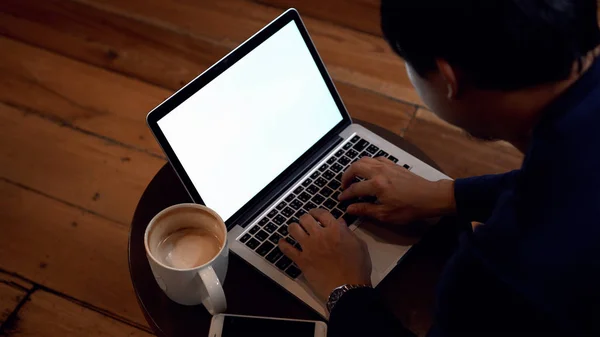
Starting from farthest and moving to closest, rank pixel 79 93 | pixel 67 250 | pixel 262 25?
1. pixel 262 25
2. pixel 79 93
3. pixel 67 250

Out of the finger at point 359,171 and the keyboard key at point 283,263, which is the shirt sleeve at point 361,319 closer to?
the keyboard key at point 283,263

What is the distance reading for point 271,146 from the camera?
102cm

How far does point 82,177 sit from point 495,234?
3.95 feet

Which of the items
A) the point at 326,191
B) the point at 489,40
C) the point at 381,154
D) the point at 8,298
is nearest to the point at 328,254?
the point at 326,191

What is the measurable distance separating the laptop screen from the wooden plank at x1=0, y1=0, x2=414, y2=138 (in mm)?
685

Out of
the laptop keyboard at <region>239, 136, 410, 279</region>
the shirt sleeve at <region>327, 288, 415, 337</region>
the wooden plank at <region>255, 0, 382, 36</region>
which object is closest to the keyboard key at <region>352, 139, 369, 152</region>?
the laptop keyboard at <region>239, 136, 410, 279</region>

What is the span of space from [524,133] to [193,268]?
45cm

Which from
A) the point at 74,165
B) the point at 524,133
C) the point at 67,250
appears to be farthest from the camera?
the point at 74,165

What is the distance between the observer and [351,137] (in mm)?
1106

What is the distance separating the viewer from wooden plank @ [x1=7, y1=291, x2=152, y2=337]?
1.36 meters

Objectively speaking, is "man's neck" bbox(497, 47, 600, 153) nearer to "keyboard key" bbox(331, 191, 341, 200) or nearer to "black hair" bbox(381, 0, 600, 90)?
"black hair" bbox(381, 0, 600, 90)

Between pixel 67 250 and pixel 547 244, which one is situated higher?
pixel 547 244

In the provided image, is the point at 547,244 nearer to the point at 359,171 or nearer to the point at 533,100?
the point at 533,100

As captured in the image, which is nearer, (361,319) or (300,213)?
(361,319)
